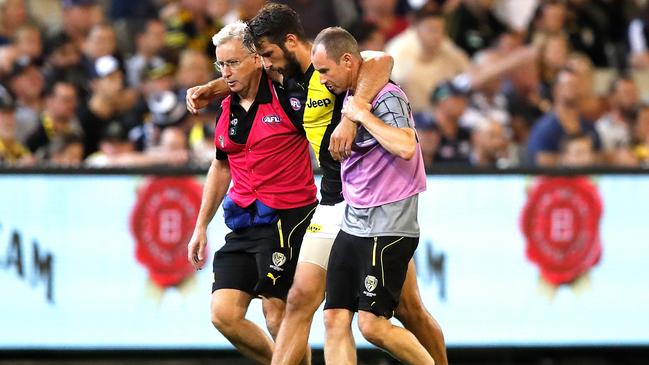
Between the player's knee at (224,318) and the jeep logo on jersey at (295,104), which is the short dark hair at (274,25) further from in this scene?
the player's knee at (224,318)

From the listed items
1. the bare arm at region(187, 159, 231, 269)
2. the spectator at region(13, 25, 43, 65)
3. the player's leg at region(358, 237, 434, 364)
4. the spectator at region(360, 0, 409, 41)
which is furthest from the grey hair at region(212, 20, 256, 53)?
the spectator at region(360, 0, 409, 41)

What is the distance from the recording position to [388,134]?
22.8ft

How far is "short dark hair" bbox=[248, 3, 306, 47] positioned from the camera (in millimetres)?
7312

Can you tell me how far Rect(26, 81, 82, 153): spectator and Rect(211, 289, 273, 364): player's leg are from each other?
4102 mm

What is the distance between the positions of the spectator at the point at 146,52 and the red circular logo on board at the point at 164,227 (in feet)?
7.52

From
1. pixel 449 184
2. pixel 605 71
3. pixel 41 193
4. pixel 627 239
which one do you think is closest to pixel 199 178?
pixel 41 193

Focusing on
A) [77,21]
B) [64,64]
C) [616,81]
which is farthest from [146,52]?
[616,81]

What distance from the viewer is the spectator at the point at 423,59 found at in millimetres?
12492

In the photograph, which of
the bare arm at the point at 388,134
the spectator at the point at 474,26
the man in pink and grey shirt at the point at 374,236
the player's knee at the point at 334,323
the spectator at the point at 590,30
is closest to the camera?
the bare arm at the point at 388,134

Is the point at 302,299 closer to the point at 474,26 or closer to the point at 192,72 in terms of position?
the point at 192,72

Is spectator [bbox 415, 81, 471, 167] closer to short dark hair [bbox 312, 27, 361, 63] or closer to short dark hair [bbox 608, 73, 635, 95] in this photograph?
short dark hair [bbox 608, 73, 635, 95]

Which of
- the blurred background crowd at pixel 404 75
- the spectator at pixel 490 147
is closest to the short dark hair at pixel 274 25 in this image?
the blurred background crowd at pixel 404 75

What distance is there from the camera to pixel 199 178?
34.2 feet

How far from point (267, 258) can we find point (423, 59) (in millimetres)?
5252
